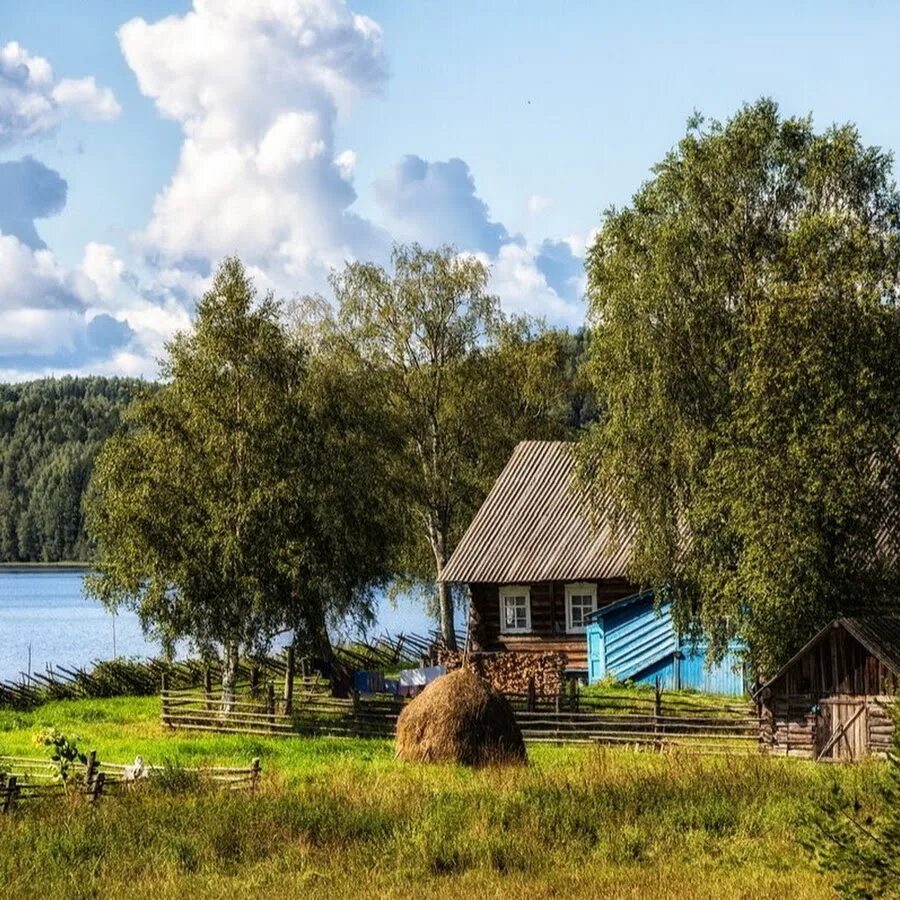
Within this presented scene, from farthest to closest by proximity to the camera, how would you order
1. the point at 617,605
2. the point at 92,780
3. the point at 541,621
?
1. the point at 541,621
2. the point at 617,605
3. the point at 92,780

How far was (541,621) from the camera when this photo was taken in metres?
41.1

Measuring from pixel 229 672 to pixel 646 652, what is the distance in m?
10.9

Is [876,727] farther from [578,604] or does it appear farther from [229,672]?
[229,672]

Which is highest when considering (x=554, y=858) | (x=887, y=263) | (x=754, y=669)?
(x=887, y=263)

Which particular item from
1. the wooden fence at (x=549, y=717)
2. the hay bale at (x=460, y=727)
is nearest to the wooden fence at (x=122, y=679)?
the wooden fence at (x=549, y=717)

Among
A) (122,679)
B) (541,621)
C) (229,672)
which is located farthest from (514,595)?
(122,679)

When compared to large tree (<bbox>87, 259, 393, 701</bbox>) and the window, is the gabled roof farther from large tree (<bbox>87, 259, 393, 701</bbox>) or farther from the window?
large tree (<bbox>87, 259, 393, 701</bbox>)

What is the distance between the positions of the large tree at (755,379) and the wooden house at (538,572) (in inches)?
267

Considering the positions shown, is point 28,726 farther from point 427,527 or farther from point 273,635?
point 427,527

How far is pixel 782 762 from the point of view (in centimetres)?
2612

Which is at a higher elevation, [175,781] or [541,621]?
[541,621]

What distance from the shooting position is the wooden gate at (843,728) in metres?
27.6

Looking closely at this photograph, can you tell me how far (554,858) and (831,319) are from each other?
16.0 m

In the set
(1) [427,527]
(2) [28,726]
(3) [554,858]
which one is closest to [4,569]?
(1) [427,527]
